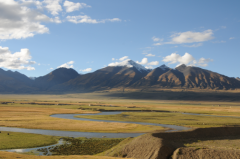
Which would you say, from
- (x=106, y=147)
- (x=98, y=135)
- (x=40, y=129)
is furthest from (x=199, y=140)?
(x=40, y=129)

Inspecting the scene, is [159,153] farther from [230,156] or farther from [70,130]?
[70,130]

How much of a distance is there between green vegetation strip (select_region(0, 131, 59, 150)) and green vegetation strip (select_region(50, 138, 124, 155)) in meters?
3.74

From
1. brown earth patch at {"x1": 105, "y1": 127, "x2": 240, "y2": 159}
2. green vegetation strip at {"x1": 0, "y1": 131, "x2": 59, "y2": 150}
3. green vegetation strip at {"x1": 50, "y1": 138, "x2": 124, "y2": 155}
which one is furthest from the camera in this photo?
green vegetation strip at {"x1": 0, "y1": 131, "x2": 59, "y2": 150}

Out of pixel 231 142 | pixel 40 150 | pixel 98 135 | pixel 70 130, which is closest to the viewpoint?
pixel 40 150

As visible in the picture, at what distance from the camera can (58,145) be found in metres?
39.8

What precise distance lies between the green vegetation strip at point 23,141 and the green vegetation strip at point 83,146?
3736 millimetres

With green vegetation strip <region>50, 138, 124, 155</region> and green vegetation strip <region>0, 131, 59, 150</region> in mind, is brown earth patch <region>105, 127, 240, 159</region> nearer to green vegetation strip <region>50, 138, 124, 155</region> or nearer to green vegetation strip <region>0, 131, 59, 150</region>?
green vegetation strip <region>50, 138, 124, 155</region>

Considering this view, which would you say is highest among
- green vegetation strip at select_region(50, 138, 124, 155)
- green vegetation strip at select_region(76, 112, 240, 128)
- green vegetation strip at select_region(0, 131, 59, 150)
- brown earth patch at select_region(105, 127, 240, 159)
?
brown earth patch at select_region(105, 127, 240, 159)

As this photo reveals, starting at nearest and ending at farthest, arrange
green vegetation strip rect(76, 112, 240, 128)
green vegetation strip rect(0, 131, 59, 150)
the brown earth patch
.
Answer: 1. the brown earth patch
2. green vegetation strip rect(0, 131, 59, 150)
3. green vegetation strip rect(76, 112, 240, 128)

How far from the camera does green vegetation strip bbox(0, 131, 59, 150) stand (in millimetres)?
38359

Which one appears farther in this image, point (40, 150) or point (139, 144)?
point (40, 150)

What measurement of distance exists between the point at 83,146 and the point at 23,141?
485 inches

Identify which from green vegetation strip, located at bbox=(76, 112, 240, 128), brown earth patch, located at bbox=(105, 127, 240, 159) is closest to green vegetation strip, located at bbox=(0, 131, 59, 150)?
brown earth patch, located at bbox=(105, 127, 240, 159)

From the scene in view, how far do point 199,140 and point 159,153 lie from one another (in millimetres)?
14494
